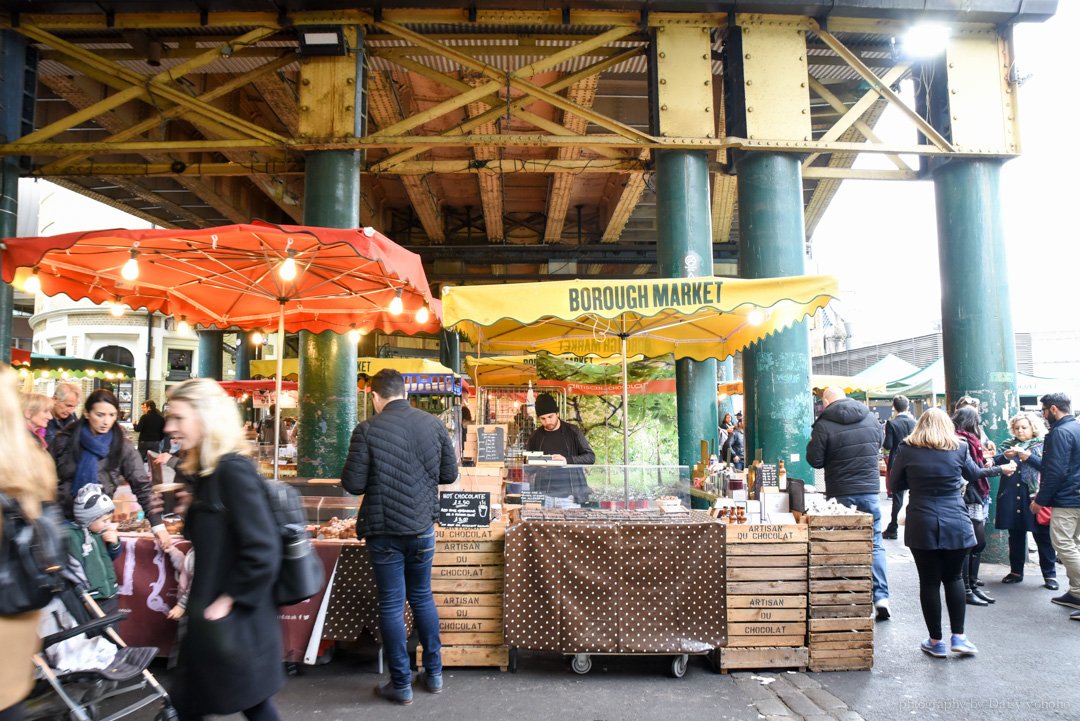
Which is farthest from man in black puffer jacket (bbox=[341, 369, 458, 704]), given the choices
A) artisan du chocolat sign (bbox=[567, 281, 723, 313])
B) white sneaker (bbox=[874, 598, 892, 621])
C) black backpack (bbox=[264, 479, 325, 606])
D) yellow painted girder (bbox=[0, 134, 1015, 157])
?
yellow painted girder (bbox=[0, 134, 1015, 157])

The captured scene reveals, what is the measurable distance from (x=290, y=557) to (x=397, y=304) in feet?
15.5

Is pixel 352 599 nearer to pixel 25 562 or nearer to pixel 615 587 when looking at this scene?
pixel 615 587

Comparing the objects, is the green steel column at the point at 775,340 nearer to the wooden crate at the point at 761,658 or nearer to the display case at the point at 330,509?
the wooden crate at the point at 761,658

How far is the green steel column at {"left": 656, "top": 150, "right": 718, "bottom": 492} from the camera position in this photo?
880 cm

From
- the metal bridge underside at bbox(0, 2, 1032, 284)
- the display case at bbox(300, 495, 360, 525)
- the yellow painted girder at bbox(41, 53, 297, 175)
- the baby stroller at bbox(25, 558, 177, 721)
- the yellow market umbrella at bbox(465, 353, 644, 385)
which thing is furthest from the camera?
the yellow market umbrella at bbox(465, 353, 644, 385)

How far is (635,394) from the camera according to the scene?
10109 millimetres

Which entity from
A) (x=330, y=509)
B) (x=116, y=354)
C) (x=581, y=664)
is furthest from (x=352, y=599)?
(x=116, y=354)

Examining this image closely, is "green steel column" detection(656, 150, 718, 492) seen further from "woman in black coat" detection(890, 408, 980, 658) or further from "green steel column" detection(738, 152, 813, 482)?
"woman in black coat" detection(890, 408, 980, 658)

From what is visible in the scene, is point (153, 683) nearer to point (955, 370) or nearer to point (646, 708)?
point (646, 708)

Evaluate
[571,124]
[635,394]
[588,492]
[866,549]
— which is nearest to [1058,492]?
[866,549]

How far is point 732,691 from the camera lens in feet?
14.0

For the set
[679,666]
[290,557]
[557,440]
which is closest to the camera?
[290,557]

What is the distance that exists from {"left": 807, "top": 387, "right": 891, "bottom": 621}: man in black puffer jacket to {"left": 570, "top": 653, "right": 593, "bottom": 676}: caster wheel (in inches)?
106

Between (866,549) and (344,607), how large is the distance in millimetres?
3626
